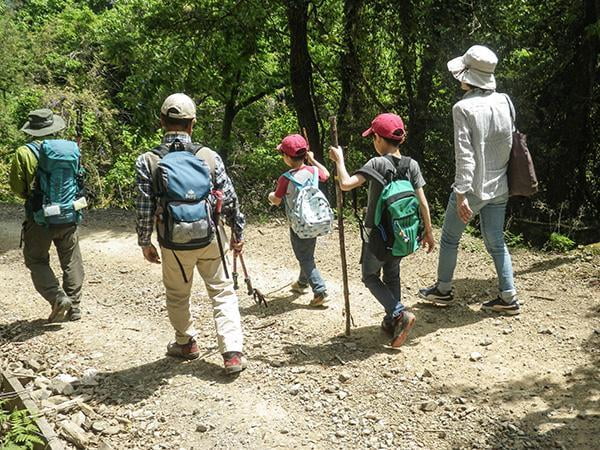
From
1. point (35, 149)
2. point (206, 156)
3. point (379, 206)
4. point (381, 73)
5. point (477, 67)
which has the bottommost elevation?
point (379, 206)

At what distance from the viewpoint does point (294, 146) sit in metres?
5.64

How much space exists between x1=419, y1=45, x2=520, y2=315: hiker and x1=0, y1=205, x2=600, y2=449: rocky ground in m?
0.75

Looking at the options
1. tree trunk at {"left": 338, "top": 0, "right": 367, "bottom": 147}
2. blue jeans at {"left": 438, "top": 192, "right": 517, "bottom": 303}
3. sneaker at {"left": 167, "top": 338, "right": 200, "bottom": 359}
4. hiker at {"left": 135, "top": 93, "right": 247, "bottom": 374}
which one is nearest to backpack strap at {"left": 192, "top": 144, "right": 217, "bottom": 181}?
hiker at {"left": 135, "top": 93, "right": 247, "bottom": 374}

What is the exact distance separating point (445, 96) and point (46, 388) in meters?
8.75

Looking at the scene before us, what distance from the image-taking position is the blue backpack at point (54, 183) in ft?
18.2

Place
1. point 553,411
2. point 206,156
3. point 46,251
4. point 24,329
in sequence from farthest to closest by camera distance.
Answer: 1. point 24,329
2. point 46,251
3. point 206,156
4. point 553,411

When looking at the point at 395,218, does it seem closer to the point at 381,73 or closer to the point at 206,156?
the point at 206,156

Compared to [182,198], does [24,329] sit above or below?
below

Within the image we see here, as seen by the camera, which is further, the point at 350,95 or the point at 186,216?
the point at 350,95

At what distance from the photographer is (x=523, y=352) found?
489 centimetres

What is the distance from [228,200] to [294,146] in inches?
48.1

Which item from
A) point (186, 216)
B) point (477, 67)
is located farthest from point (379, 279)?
point (477, 67)

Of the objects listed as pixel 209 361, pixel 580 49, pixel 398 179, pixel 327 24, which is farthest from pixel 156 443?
pixel 327 24

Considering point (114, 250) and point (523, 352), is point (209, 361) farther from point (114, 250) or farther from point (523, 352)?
point (114, 250)
